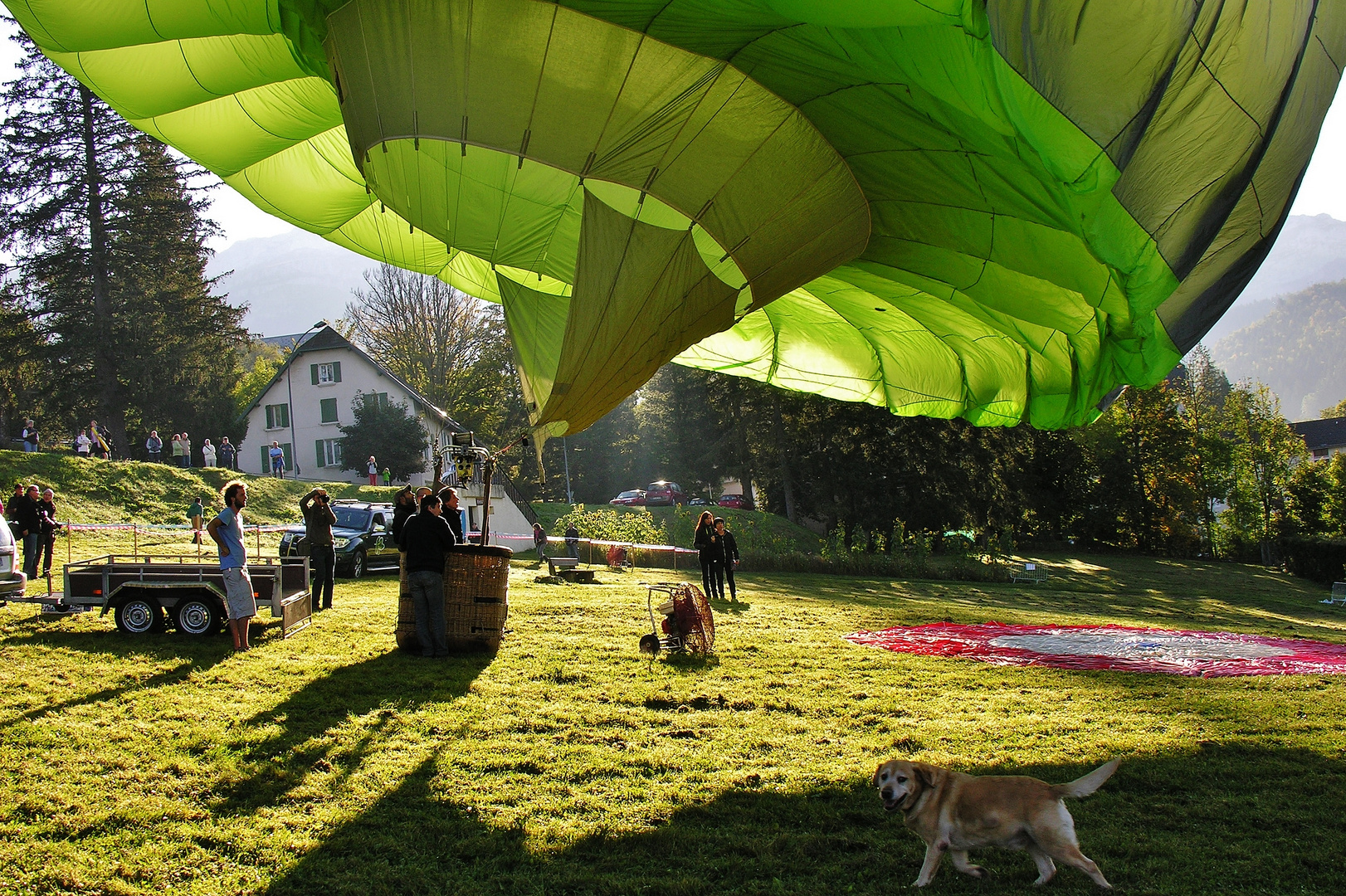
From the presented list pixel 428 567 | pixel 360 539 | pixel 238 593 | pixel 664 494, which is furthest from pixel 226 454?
pixel 428 567

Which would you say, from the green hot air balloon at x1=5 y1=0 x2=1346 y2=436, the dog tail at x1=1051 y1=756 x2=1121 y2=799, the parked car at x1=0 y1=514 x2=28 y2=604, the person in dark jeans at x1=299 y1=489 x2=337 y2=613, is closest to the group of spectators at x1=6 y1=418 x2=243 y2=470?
the parked car at x1=0 y1=514 x2=28 y2=604

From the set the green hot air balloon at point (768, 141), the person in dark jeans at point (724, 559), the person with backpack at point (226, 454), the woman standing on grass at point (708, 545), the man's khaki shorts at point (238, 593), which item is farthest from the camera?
the person with backpack at point (226, 454)

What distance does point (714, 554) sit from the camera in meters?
15.8

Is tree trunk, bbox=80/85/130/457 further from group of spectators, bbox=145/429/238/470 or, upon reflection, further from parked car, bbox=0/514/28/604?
Answer: parked car, bbox=0/514/28/604

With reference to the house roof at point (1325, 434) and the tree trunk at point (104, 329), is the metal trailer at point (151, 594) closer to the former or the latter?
the tree trunk at point (104, 329)

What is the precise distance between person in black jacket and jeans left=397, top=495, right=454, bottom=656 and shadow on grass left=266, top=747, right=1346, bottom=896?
3.30 metres

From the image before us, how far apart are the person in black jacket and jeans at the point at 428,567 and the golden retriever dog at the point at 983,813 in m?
5.59

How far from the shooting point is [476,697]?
7395mm

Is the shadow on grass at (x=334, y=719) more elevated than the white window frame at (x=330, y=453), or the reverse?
the white window frame at (x=330, y=453)

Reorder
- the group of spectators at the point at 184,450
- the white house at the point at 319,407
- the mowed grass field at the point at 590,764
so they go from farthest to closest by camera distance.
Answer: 1. the white house at the point at 319,407
2. the group of spectators at the point at 184,450
3. the mowed grass field at the point at 590,764

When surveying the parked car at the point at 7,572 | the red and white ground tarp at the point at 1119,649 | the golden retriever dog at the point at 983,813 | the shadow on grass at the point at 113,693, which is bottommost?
the red and white ground tarp at the point at 1119,649

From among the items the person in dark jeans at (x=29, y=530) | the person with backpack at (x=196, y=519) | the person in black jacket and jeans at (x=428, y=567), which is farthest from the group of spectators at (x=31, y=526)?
the person in black jacket and jeans at (x=428, y=567)

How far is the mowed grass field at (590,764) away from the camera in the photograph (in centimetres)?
430

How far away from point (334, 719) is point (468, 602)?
2.68m
